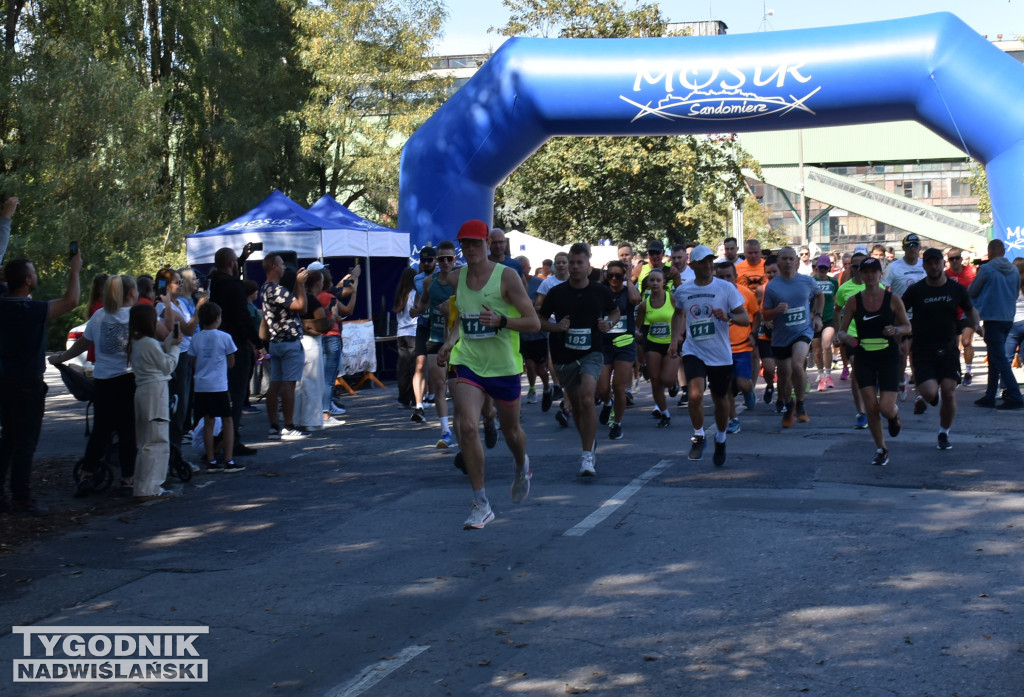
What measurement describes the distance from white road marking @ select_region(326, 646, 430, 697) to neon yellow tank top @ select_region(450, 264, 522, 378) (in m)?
2.69

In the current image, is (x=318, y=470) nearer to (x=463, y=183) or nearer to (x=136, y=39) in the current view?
(x=463, y=183)

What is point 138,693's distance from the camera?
16.0ft

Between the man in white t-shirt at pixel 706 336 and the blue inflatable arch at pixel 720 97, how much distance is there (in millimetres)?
7562

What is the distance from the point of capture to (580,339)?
32.9ft

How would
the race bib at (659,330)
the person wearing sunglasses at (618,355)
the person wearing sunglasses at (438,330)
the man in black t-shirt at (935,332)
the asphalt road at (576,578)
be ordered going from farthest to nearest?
the race bib at (659,330)
the person wearing sunglasses at (618,355)
the person wearing sunglasses at (438,330)
the man in black t-shirt at (935,332)
the asphalt road at (576,578)

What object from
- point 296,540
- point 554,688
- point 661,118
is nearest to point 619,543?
point 296,540

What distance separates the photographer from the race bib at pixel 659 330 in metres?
12.9

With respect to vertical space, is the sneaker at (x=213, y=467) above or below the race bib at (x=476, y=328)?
below

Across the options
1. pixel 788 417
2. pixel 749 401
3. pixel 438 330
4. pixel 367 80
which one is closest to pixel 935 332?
pixel 788 417

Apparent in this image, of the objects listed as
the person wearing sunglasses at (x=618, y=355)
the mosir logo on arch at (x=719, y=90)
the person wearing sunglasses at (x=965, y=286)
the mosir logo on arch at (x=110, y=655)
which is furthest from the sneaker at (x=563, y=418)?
the mosir logo on arch at (x=110, y=655)

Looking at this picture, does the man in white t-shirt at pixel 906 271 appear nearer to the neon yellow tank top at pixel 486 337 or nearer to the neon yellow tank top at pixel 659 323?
the neon yellow tank top at pixel 659 323

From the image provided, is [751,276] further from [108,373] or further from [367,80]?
[367,80]

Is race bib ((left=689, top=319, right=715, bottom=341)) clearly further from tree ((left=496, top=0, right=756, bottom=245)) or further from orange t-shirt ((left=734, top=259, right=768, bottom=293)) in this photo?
tree ((left=496, top=0, right=756, bottom=245))

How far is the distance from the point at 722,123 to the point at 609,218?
54.2ft
